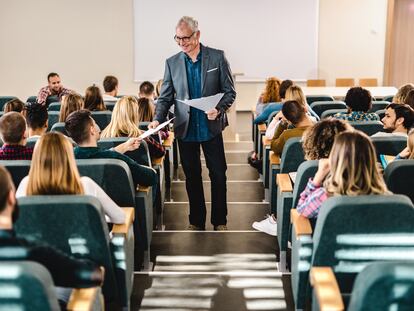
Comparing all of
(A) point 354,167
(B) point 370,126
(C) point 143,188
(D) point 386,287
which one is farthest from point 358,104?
(D) point 386,287

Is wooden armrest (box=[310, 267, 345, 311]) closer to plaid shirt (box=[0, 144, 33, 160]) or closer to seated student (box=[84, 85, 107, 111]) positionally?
plaid shirt (box=[0, 144, 33, 160])

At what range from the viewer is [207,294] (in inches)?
147

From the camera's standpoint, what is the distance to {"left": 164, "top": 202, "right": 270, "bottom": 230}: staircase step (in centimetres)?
512

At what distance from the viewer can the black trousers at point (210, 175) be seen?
189 inches

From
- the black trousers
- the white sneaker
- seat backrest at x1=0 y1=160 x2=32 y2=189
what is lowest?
the white sneaker

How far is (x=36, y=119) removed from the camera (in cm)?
465

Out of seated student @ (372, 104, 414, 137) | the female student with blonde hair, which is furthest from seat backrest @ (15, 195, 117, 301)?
seated student @ (372, 104, 414, 137)

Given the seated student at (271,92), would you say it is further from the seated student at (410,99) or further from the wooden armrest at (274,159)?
the wooden armrest at (274,159)

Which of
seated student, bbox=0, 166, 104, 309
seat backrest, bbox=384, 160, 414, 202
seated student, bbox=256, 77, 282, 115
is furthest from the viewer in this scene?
seated student, bbox=256, 77, 282, 115

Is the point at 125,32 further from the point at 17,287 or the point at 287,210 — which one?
the point at 17,287

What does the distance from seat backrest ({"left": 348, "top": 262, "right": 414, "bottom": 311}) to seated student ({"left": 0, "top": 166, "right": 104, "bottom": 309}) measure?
1.00 m

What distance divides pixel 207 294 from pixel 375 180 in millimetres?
1398

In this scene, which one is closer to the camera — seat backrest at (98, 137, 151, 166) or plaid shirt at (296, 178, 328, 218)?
plaid shirt at (296, 178, 328, 218)

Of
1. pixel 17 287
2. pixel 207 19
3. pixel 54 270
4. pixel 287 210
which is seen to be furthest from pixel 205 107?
pixel 207 19
